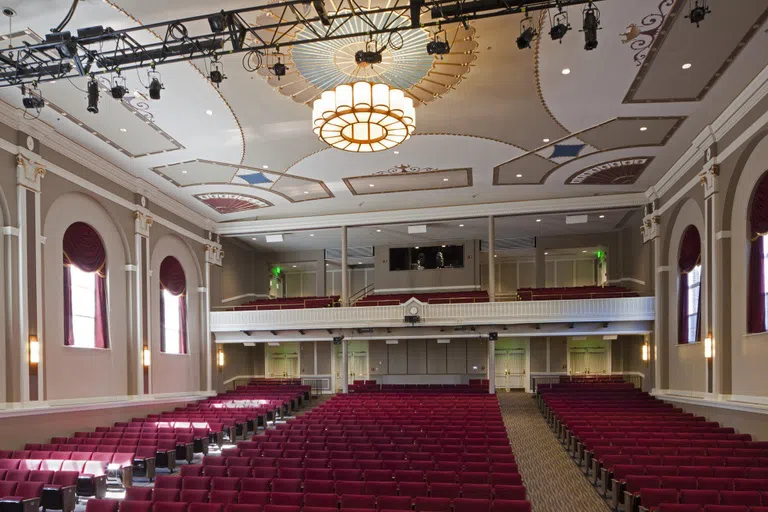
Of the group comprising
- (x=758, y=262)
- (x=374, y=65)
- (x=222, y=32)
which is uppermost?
(x=374, y=65)

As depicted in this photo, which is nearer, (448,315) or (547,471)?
(547,471)

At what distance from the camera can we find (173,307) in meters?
17.2

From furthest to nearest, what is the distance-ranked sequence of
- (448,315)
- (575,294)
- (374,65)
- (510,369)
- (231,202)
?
(510,369) < (575,294) < (448,315) < (231,202) < (374,65)

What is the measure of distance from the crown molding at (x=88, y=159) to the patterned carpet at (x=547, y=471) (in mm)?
11279

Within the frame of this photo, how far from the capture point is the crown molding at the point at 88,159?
35.0 ft

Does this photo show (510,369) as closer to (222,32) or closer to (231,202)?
(231,202)

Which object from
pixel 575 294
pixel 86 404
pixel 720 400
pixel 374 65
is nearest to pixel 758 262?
pixel 720 400

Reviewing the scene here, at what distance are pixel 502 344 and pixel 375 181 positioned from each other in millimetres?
11095

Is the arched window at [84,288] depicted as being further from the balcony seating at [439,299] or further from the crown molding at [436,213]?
the balcony seating at [439,299]

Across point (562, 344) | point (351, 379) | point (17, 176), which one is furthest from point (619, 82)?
point (351, 379)

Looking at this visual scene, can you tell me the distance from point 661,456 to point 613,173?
28.9 feet

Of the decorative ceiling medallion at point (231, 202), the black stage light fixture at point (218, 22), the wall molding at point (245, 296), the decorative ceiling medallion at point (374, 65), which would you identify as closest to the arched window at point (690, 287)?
the decorative ceiling medallion at point (374, 65)

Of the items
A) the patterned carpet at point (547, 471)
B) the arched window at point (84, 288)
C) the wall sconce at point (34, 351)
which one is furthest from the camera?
the arched window at point (84, 288)

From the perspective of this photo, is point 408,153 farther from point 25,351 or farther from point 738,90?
point 25,351
